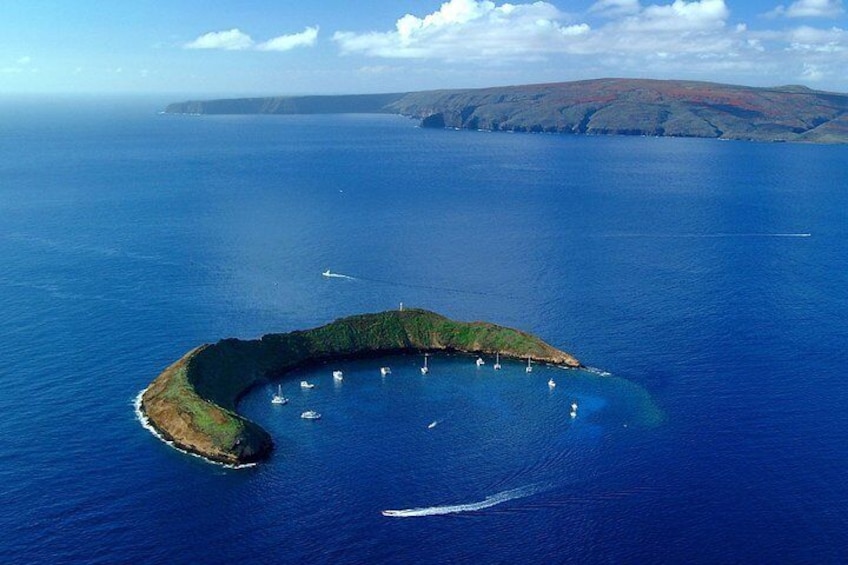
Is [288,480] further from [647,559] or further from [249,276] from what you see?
[249,276]

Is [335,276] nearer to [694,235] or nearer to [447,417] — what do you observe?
[447,417]

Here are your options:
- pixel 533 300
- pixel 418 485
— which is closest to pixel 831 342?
Result: pixel 533 300

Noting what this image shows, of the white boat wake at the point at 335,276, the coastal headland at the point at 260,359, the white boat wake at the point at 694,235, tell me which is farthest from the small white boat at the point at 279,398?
the white boat wake at the point at 694,235

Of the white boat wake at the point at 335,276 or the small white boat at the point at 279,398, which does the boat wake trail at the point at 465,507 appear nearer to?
the small white boat at the point at 279,398

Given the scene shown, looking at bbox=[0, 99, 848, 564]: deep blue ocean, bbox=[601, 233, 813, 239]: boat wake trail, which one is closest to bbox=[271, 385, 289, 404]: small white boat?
bbox=[0, 99, 848, 564]: deep blue ocean

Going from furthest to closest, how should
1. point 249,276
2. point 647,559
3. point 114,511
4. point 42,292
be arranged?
point 249,276 → point 42,292 → point 114,511 → point 647,559

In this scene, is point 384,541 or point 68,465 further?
point 68,465

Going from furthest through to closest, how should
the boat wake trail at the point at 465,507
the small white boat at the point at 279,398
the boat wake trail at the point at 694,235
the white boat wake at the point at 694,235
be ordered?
the white boat wake at the point at 694,235 → the boat wake trail at the point at 694,235 → the small white boat at the point at 279,398 → the boat wake trail at the point at 465,507

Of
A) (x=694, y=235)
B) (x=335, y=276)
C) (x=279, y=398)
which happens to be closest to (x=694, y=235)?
(x=694, y=235)
